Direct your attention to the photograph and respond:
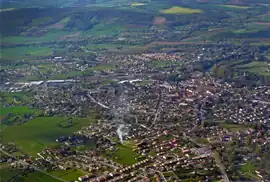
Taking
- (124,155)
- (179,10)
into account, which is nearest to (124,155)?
(124,155)

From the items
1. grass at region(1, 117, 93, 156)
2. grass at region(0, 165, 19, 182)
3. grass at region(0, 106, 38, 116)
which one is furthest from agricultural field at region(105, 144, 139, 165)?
grass at region(0, 106, 38, 116)

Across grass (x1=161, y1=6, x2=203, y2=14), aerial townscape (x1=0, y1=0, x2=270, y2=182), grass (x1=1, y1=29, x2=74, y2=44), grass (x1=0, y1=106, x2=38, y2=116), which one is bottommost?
grass (x1=0, y1=106, x2=38, y2=116)

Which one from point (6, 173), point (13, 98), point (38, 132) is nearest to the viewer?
point (6, 173)

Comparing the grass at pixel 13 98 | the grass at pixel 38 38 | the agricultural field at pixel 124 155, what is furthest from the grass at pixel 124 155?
the grass at pixel 38 38

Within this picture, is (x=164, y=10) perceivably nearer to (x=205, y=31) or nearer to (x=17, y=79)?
(x=205, y=31)

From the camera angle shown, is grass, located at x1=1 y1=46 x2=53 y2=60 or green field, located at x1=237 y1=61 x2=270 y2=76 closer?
green field, located at x1=237 y1=61 x2=270 y2=76

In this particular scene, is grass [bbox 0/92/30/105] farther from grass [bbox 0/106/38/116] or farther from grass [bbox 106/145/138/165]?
grass [bbox 106/145/138/165]

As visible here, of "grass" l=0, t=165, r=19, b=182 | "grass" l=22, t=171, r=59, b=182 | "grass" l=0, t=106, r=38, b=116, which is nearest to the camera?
"grass" l=22, t=171, r=59, b=182

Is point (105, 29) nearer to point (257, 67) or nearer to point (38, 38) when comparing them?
point (38, 38)
